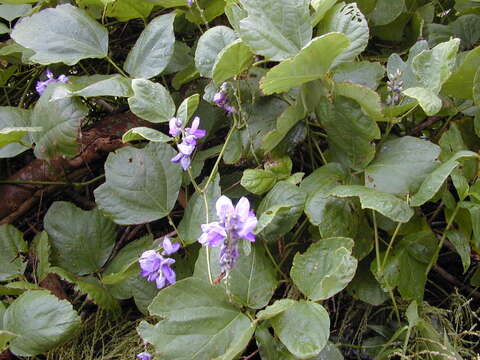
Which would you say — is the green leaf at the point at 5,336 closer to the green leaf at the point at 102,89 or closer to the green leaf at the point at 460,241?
the green leaf at the point at 102,89

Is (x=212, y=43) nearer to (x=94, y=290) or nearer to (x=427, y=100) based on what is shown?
(x=427, y=100)

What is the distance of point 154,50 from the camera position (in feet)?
3.23

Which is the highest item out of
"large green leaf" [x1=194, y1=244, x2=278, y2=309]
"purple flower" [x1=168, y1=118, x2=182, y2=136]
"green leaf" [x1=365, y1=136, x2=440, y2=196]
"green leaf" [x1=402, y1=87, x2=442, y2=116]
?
"green leaf" [x1=402, y1=87, x2=442, y2=116]

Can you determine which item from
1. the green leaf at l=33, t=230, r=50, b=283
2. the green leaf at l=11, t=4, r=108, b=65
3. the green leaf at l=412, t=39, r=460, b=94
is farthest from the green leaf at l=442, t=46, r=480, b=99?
the green leaf at l=33, t=230, r=50, b=283

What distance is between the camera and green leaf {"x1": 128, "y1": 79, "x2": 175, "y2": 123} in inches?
34.0

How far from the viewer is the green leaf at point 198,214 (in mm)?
835

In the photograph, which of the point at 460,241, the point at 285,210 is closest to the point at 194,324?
the point at 285,210

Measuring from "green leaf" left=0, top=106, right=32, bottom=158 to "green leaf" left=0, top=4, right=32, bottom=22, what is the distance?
0.26 m

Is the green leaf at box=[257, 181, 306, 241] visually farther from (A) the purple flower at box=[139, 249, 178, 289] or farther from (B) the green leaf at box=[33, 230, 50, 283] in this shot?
(B) the green leaf at box=[33, 230, 50, 283]

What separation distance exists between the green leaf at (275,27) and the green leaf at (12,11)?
66 centimetres

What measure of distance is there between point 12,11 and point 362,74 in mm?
830

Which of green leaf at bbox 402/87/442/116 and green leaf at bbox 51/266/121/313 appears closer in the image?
green leaf at bbox 402/87/442/116

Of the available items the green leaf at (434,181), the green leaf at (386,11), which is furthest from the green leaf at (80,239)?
the green leaf at (386,11)

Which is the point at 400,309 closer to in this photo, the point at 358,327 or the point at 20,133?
the point at 358,327
